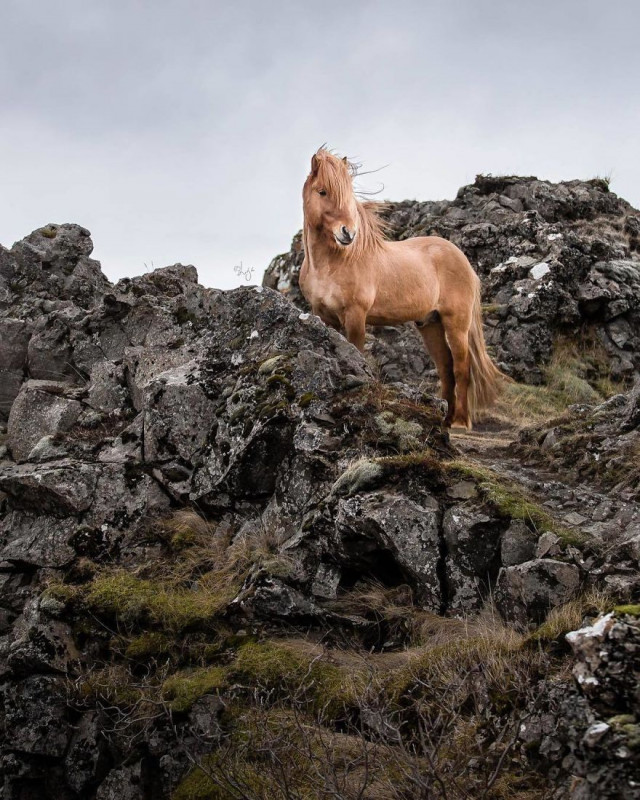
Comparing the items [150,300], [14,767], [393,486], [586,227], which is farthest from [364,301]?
[586,227]

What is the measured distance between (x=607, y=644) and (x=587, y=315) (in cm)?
1185

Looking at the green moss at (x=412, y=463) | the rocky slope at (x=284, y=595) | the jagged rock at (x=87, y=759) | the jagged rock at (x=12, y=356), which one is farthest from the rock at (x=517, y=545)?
the jagged rock at (x=12, y=356)

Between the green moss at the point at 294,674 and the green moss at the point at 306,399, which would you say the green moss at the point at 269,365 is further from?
the green moss at the point at 294,674

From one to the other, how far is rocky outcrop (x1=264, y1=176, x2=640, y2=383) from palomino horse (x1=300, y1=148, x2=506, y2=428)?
226 cm

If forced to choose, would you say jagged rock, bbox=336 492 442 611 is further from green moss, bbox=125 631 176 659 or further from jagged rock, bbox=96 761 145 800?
jagged rock, bbox=96 761 145 800

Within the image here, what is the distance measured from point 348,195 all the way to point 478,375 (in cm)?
349

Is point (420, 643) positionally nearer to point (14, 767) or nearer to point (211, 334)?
point (14, 767)

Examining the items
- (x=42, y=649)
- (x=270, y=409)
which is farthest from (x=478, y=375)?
(x=42, y=649)

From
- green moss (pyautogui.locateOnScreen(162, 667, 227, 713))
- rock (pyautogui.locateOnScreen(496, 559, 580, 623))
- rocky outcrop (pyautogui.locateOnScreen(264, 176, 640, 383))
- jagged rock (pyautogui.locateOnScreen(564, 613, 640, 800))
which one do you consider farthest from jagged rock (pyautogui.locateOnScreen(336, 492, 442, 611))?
rocky outcrop (pyautogui.locateOnScreen(264, 176, 640, 383))

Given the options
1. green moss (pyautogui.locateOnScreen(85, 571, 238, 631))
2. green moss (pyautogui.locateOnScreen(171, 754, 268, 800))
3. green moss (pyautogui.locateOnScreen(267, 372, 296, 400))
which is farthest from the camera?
green moss (pyautogui.locateOnScreen(267, 372, 296, 400))

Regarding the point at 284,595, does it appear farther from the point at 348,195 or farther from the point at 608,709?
the point at 348,195

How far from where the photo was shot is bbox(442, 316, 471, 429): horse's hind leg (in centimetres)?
1055

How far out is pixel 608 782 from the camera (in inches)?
122

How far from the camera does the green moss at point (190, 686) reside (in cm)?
499
